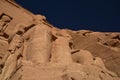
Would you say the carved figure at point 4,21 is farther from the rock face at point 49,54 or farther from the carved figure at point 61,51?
the carved figure at point 61,51

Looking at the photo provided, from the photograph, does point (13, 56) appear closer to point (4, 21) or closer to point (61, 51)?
point (61, 51)

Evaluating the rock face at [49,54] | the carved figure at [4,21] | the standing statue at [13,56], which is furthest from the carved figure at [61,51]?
the carved figure at [4,21]

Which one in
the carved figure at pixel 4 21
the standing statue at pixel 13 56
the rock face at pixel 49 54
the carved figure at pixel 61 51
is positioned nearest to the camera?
the rock face at pixel 49 54

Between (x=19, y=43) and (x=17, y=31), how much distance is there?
0.99 m

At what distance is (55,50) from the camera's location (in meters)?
8.79

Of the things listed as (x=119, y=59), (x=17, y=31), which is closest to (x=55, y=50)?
(x=17, y=31)

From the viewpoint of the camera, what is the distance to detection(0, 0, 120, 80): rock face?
6484 millimetres

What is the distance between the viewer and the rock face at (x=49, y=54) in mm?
6484

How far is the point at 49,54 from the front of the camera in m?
8.05

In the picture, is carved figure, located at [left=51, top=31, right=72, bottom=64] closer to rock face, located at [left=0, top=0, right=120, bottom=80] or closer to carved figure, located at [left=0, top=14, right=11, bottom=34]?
→ rock face, located at [left=0, top=0, right=120, bottom=80]

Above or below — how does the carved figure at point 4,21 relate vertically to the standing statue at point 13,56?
above

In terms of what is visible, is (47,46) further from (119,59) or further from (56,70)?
(119,59)

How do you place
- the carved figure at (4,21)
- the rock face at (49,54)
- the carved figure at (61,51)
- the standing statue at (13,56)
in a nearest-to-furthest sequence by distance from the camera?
the rock face at (49,54) < the standing statue at (13,56) < the carved figure at (61,51) < the carved figure at (4,21)

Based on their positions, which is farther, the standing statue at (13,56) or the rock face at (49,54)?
the standing statue at (13,56)
